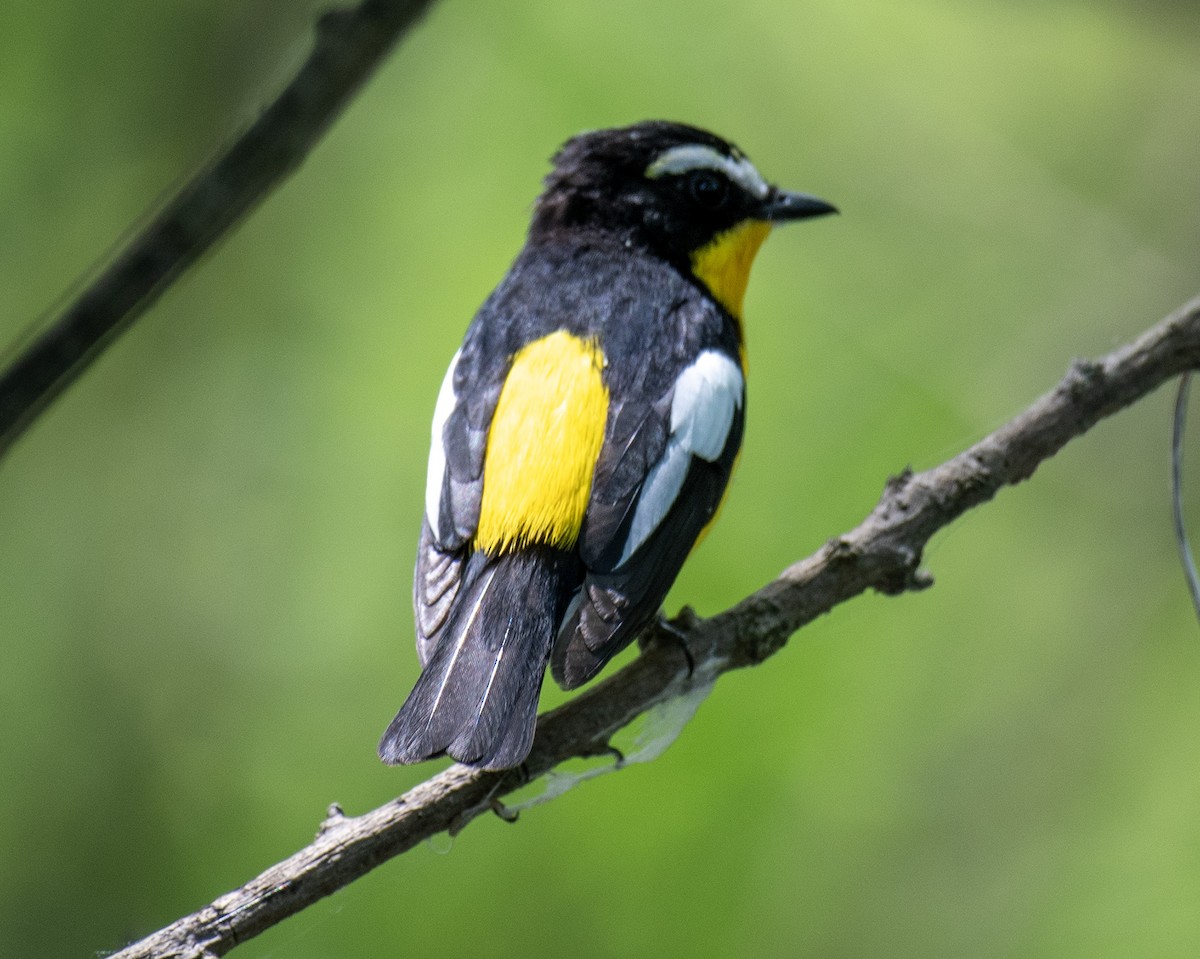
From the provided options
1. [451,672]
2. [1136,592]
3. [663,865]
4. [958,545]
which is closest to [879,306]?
[958,545]

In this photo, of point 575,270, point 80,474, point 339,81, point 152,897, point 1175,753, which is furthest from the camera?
point 80,474

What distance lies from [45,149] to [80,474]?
1443 mm

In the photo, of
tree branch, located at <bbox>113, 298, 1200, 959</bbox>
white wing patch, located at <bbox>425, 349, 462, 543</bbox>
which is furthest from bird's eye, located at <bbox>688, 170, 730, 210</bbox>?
tree branch, located at <bbox>113, 298, 1200, 959</bbox>

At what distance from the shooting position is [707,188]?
3.83m

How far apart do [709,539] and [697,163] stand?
131 centimetres

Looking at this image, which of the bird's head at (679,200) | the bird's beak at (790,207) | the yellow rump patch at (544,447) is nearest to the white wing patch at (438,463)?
the yellow rump patch at (544,447)

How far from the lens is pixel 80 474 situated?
5.98 meters

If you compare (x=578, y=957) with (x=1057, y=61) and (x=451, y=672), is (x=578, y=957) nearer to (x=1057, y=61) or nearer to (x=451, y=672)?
(x=451, y=672)

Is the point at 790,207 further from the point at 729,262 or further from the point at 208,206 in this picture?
the point at 208,206

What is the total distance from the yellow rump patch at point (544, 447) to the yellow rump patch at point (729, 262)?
671mm

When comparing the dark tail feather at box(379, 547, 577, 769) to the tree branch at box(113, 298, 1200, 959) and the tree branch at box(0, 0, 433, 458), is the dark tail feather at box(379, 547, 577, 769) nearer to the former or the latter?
the tree branch at box(113, 298, 1200, 959)

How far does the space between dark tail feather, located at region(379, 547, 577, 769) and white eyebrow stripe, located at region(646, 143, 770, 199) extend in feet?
4.73

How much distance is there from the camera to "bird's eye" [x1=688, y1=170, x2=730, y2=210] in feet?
12.5

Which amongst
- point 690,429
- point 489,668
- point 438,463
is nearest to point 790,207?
point 690,429
